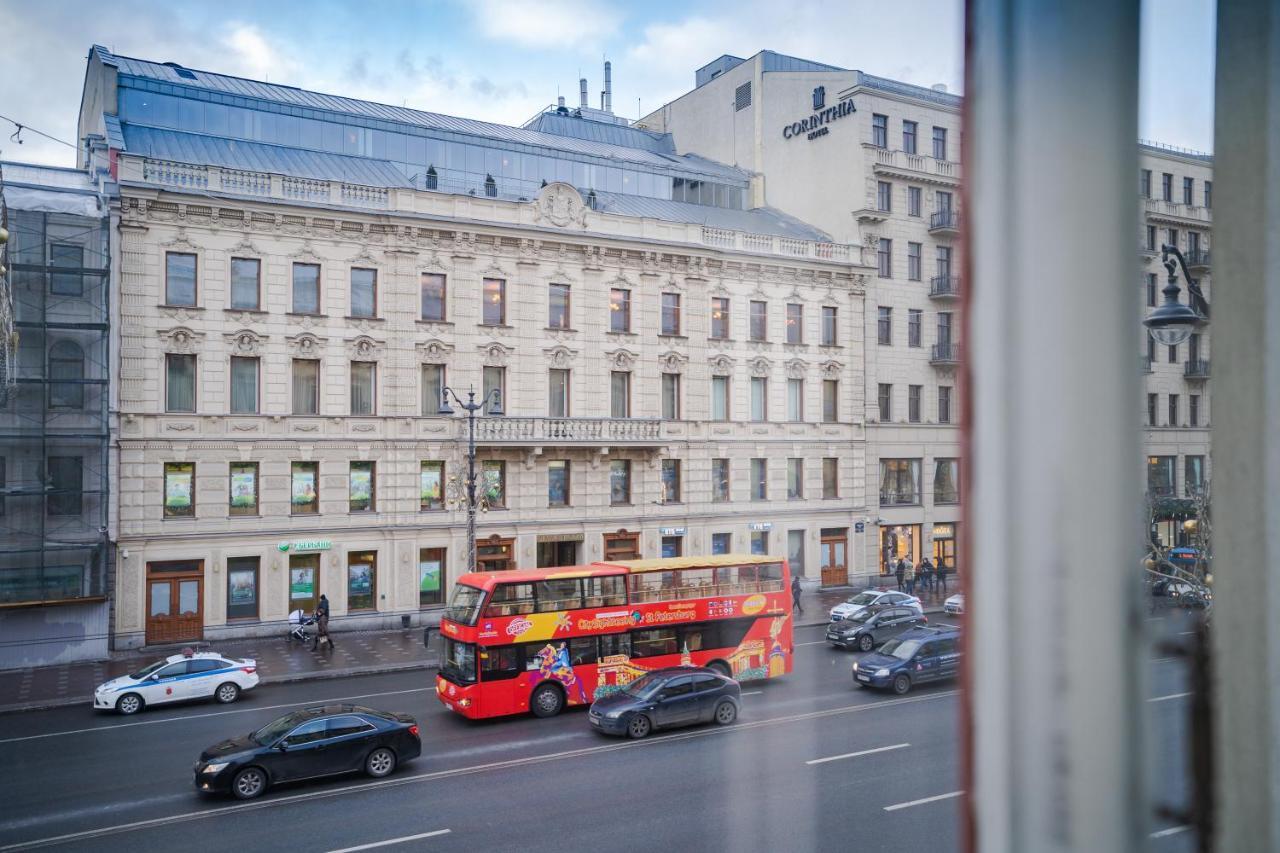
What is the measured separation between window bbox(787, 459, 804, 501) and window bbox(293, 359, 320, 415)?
19367 millimetres

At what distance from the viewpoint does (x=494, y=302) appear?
34.1 m

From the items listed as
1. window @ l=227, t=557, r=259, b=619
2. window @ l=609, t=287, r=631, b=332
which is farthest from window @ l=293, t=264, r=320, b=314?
window @ l=609, t=287, r=631, b=332

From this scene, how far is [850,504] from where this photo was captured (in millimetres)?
40750

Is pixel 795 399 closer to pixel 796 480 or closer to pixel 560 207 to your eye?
pixel 796 480

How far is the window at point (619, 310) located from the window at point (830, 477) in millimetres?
10902

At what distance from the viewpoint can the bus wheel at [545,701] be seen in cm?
2092

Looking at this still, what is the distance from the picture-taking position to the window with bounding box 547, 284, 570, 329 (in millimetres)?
35062

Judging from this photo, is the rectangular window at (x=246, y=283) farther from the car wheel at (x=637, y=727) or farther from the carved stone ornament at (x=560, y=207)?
the car wheel at (x=637, y=727)

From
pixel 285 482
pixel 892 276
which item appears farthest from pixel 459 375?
pixel 892 276

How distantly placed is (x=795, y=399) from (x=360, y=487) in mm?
18395

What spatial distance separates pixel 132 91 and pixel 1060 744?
40.9 metres

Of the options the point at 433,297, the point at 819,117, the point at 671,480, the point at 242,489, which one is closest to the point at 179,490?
the point at 242,489

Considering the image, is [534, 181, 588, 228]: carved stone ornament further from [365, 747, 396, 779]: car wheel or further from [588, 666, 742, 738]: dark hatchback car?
[365, 747, 396, 779]: car wheel

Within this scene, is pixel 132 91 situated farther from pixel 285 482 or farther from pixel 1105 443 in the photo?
pixel 1105 443
